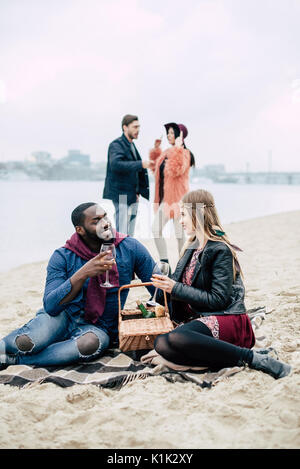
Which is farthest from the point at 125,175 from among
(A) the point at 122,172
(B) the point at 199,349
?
(B) the point at 199,349

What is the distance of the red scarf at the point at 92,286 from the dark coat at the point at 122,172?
7.63 ft

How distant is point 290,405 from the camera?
2145mm

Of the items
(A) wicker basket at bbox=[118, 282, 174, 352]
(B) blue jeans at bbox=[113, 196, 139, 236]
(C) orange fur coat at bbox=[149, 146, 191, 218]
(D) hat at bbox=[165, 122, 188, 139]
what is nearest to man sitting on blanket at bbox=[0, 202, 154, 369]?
(A) wicker basket at bbox=[118, 282, 174, 352]

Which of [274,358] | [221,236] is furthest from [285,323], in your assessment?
[221,236]

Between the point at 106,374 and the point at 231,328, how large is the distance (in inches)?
34.5

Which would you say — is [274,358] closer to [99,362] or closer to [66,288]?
[99,362]

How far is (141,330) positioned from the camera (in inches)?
116

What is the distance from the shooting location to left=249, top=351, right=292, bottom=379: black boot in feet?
8.41

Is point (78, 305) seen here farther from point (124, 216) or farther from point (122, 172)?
point (122, 172)

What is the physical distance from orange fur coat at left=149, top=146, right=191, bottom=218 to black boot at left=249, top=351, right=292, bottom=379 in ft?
9.44

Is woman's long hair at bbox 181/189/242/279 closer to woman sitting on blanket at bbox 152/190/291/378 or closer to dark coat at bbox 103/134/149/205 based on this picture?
woman sitting on blanket at bbox 152/190/291/378

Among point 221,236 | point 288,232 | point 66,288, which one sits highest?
point 221,236

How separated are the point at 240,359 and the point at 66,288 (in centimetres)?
123

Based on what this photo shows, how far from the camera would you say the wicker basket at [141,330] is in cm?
291
